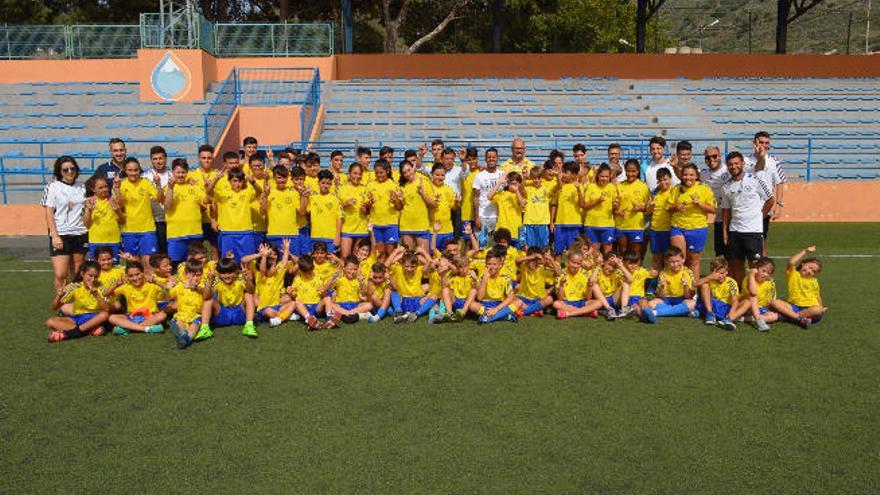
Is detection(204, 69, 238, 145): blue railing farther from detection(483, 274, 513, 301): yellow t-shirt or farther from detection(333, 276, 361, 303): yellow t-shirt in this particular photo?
detection(483, 274, 513, 301): yellow t-shirt

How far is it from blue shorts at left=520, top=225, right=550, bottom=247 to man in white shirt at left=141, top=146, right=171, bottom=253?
4.04 meters

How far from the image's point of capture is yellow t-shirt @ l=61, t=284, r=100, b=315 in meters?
7.21

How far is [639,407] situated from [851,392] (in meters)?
1.64

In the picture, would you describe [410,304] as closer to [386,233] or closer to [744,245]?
[386,233]

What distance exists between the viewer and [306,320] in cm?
735

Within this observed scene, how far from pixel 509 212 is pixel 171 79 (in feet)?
46.7

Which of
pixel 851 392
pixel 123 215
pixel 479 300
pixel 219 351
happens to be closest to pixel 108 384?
pixel 219 351

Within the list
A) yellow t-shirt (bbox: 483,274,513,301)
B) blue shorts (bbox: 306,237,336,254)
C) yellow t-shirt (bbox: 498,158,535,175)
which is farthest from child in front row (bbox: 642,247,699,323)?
blue shorts (bbox: 306,237,336,254)

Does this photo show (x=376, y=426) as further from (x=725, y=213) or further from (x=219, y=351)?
(x=725, y=213)

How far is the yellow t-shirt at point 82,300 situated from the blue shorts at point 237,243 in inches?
57.4

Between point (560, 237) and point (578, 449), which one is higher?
point (560, 237)

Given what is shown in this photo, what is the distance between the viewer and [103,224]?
7992 millimetres

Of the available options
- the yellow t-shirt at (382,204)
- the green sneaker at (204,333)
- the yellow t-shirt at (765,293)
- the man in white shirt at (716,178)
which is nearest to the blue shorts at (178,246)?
the green sneaker at (204,333)

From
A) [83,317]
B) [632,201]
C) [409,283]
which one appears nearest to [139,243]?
[83,317]
